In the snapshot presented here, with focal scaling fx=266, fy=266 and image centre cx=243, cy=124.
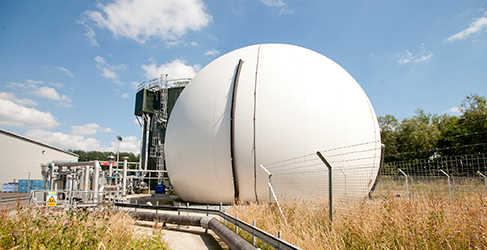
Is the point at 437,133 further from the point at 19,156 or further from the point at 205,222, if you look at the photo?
the point at 19,156

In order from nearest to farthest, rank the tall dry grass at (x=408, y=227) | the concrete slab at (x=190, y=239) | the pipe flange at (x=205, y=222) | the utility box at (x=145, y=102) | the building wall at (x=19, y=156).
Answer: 1. the tall dry grass at (x=408, y=227)
2. the concrete slab at (x=190, y=239)
3. the pipe flange at (x=205, y=222)
4. the building wall at (x=19, y=156)
5. the utility box at (x=145, y=102)

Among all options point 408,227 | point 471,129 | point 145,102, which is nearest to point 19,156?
point 145,102

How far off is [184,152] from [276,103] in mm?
4781

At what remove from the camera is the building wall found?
Answer: 3173 centimetres

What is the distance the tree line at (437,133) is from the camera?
108 ft

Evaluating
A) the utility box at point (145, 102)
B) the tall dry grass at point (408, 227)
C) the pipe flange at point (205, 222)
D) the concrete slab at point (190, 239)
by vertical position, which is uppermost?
the utility box at point (145, 102)

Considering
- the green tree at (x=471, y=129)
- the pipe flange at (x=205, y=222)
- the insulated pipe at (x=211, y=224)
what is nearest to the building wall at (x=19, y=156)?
the insulated pipe at (x=211, y=224)

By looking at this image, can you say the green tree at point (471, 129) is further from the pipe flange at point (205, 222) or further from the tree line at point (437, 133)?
the pipe flange at point (205, 222)

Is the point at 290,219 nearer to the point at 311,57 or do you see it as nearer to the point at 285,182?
the point at 285,182

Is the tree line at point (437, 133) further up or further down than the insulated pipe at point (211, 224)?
further up

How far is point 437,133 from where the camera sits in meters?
40.2

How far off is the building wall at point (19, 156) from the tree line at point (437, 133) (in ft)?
144

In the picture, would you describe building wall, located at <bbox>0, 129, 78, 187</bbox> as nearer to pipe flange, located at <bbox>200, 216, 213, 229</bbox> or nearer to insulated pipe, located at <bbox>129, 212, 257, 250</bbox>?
insulated pipe, located at <bbox>129, 212, 257, 250</bbox>

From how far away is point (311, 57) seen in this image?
12.9 meters
